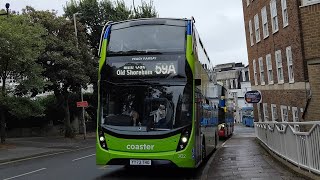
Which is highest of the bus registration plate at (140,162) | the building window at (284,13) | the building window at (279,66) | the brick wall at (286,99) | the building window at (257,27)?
Result: the building window at (257,27)

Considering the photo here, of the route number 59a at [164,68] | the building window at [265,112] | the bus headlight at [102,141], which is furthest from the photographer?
the building window at [265,112]

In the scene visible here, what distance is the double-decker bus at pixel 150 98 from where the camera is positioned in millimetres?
11555

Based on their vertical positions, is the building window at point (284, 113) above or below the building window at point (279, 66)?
below

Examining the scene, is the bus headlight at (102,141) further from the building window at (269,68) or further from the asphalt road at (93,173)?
the building window at (269,68)

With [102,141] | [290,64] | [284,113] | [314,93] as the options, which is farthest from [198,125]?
[284,113]

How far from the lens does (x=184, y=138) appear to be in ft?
38.0

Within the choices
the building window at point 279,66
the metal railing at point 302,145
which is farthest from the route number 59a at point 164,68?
the building window at point 279,66

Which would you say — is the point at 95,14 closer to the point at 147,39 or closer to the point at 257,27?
the point at 257,27

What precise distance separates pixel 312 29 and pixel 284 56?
12514 millimetres

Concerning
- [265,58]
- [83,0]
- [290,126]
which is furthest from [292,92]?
[83,0]

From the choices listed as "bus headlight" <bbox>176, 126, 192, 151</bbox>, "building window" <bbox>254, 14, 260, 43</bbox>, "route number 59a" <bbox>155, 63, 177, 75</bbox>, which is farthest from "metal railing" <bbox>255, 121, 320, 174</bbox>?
Result: "building window" <bbox>254, 14, 260, 43</bbox>

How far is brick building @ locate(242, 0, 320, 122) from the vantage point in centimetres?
1507

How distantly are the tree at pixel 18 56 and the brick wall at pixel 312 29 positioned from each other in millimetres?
15973

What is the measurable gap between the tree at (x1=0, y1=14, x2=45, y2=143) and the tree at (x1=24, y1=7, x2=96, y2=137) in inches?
157
